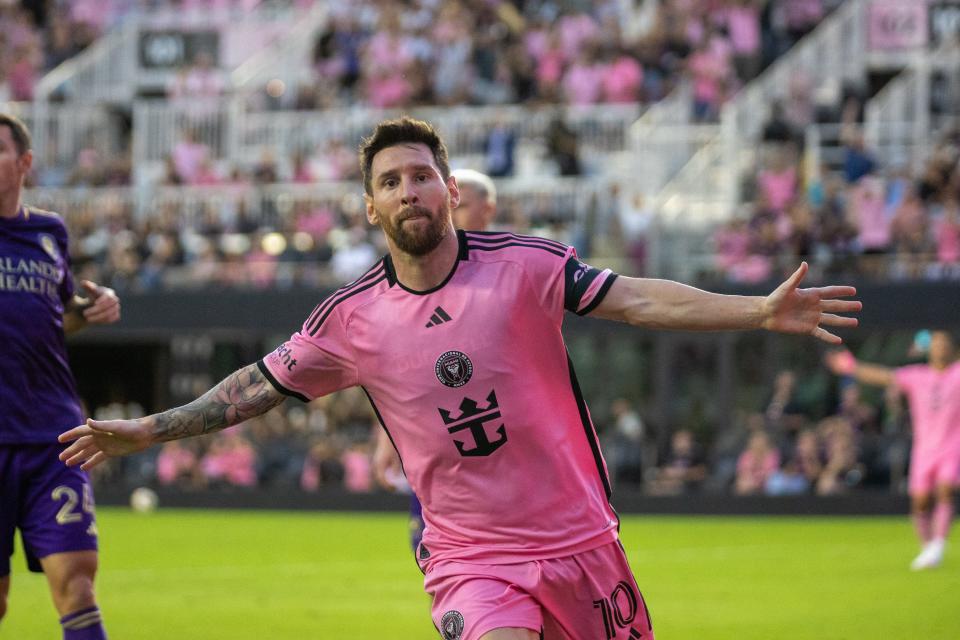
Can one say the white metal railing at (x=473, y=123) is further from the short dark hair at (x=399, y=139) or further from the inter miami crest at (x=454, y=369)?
the inter miami crest at (x=454, y=369)

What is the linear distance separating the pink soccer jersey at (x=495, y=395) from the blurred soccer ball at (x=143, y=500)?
21.8 metres

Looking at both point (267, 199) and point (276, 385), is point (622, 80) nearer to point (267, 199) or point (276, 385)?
point (267, 199)

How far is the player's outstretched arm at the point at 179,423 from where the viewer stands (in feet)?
19.4

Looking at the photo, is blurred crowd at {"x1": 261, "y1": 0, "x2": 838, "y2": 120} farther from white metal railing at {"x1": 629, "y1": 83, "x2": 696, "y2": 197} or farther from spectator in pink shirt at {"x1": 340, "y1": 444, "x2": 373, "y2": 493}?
spectator in pink shirt at {"x1": 340, "y1": 444, "x2": 373, "y2": 493}

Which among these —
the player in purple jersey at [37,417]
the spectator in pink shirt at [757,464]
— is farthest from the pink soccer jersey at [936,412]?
the player in purple jersey at [37,417]

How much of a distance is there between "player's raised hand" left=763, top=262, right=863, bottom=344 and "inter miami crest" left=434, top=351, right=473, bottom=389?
107cm

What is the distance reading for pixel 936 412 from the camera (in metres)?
15.9

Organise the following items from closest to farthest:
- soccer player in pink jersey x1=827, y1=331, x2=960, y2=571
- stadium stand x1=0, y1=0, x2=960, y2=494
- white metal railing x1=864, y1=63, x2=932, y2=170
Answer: soccer player in pink jersey x1=827, y1=331, x2=960, y2=571 → stadium stand x1=0, y1=0, x2=960, y2=494 → white metal railing x1=864, y1=63, x2=932, y2=170

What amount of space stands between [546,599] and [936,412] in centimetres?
1114

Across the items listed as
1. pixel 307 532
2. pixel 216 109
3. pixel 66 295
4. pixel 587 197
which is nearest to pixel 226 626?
pixel 66 295

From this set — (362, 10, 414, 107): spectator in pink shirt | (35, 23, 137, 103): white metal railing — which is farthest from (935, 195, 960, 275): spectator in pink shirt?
(35, 23, 137, 103): white metal railing

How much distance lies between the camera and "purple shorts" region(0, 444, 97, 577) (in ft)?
23.2

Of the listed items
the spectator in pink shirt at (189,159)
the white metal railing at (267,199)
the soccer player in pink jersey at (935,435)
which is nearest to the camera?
the soccer player in pink jersey at (935,435)

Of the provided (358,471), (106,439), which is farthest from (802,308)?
(358,471)
